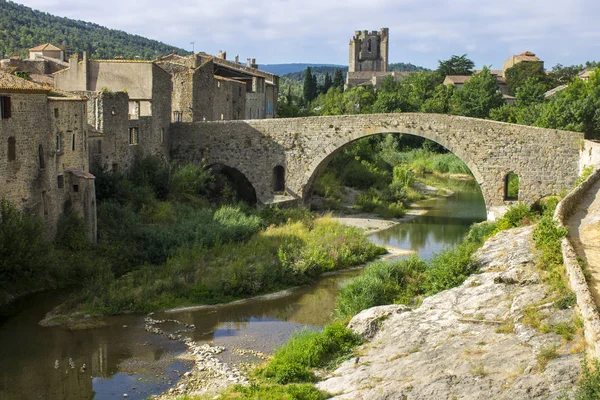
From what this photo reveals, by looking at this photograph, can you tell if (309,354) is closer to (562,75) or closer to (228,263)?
(228,263)

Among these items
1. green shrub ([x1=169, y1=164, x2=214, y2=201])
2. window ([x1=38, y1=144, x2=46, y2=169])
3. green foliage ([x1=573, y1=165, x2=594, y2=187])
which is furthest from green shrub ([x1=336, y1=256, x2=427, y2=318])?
green shrub ([x1=169, y1=164, x2=214, y2=201])

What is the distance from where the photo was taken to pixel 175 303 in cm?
1991

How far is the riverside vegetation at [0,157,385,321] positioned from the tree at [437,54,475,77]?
55.7m

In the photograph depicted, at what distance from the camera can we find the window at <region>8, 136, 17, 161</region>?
67.7 ft

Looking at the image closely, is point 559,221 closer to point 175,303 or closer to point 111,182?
point 175,303

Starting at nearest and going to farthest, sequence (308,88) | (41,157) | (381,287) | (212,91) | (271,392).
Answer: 1. (271,392)
2. (381,287)
3. (41,157)
4. (212,91)
5. (308,88)

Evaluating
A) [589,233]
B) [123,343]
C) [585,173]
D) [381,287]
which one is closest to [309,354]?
[381,287]

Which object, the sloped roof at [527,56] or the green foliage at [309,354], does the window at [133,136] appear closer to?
the green foliage at [309,354]

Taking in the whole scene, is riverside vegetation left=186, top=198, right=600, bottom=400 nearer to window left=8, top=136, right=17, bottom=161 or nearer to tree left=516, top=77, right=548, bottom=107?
window left=8, top=136, right=17, bottom=161

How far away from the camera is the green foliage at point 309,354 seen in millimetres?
13961

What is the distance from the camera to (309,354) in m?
14.5

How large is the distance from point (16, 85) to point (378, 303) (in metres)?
11.1

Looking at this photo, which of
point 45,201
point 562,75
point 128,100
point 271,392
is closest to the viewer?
point 271,392

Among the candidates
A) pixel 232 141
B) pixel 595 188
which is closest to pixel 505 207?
pixel 595 188
